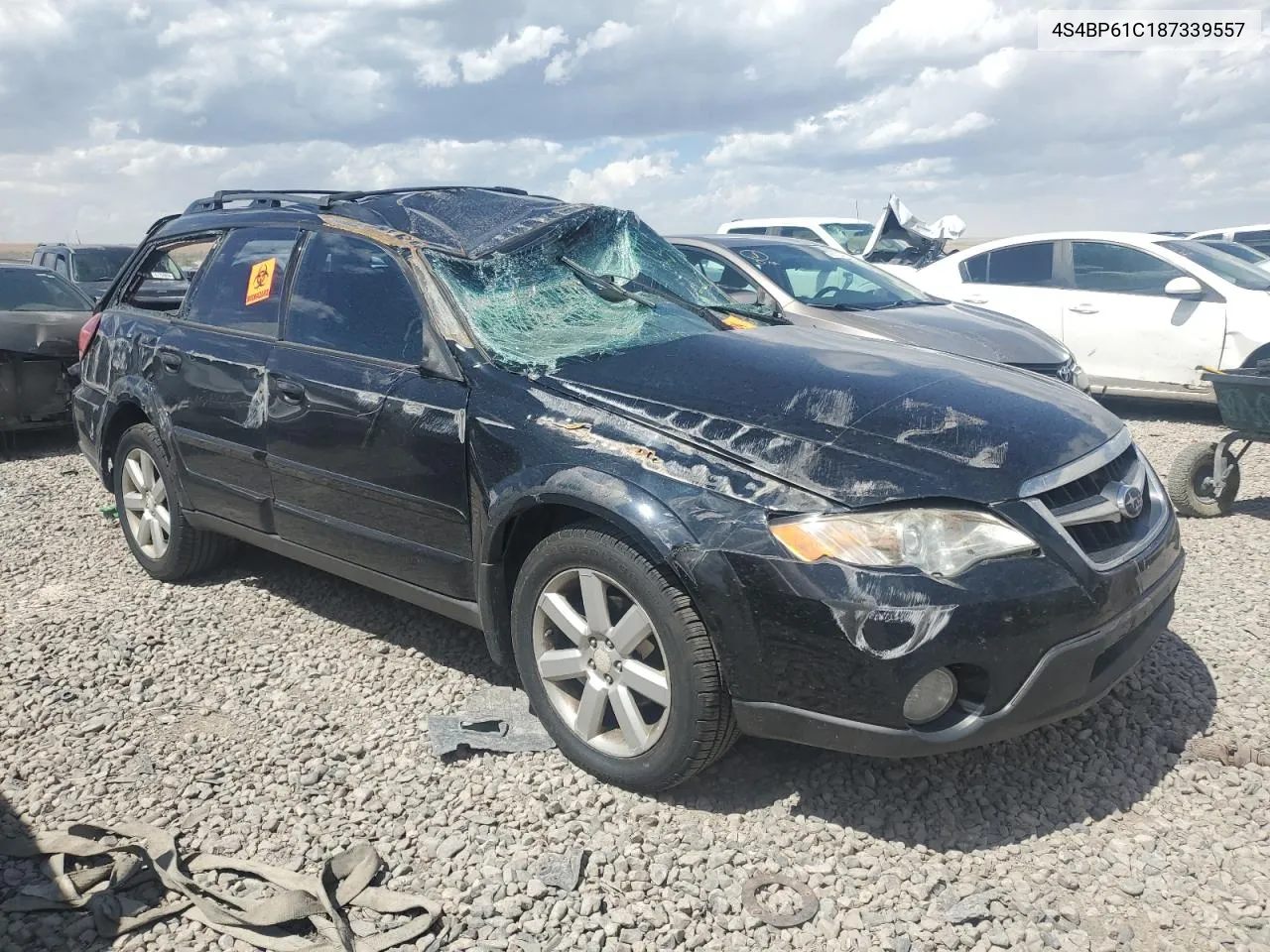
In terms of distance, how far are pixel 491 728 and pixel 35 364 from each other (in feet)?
20.3

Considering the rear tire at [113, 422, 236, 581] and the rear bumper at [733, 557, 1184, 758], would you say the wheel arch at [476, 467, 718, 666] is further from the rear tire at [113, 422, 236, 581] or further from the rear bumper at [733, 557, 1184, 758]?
the rear tire at [113, 422, 236, 581]

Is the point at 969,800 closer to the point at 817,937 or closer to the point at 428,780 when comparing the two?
the point at 817,937

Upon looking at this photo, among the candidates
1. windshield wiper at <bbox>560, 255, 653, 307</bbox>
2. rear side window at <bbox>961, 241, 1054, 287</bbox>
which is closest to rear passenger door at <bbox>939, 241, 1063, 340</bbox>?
rear side window at <bbox>961, 241, 1054, 287</bbox>

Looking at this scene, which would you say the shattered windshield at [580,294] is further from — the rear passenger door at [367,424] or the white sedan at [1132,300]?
the white sedan at [1132,300]

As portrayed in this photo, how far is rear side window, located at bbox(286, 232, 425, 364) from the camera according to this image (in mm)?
3609

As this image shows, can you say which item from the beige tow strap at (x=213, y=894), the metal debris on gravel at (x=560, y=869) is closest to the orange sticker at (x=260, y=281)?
the beige tow strap at (x=213, y=894)

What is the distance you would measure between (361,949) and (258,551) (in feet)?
10.7

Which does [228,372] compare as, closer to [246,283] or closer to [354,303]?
[246,283]

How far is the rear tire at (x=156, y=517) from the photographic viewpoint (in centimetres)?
474

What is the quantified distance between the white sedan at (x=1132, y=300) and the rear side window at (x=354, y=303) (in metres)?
6.70

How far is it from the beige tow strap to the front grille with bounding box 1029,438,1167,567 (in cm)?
196

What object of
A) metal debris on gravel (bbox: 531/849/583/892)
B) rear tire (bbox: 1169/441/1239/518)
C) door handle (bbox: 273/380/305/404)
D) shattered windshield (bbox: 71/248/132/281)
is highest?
shattered windshield (bbox: 71/248/132/281)

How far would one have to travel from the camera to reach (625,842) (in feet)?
9.37

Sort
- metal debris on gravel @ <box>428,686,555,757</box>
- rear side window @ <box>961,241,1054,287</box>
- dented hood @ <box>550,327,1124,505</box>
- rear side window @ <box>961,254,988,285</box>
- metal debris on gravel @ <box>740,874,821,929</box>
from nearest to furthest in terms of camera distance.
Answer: metal debris on gravel @ <box>740,874,821,929</box> < dented hood @ <box>550,327,1124,505</box> < metal debris on gravel @ <box>428,686,555,757</box> < rear side window @ <box>961,241,1054,287</box> < rear side window @ <box>961,254,988,285</box>
